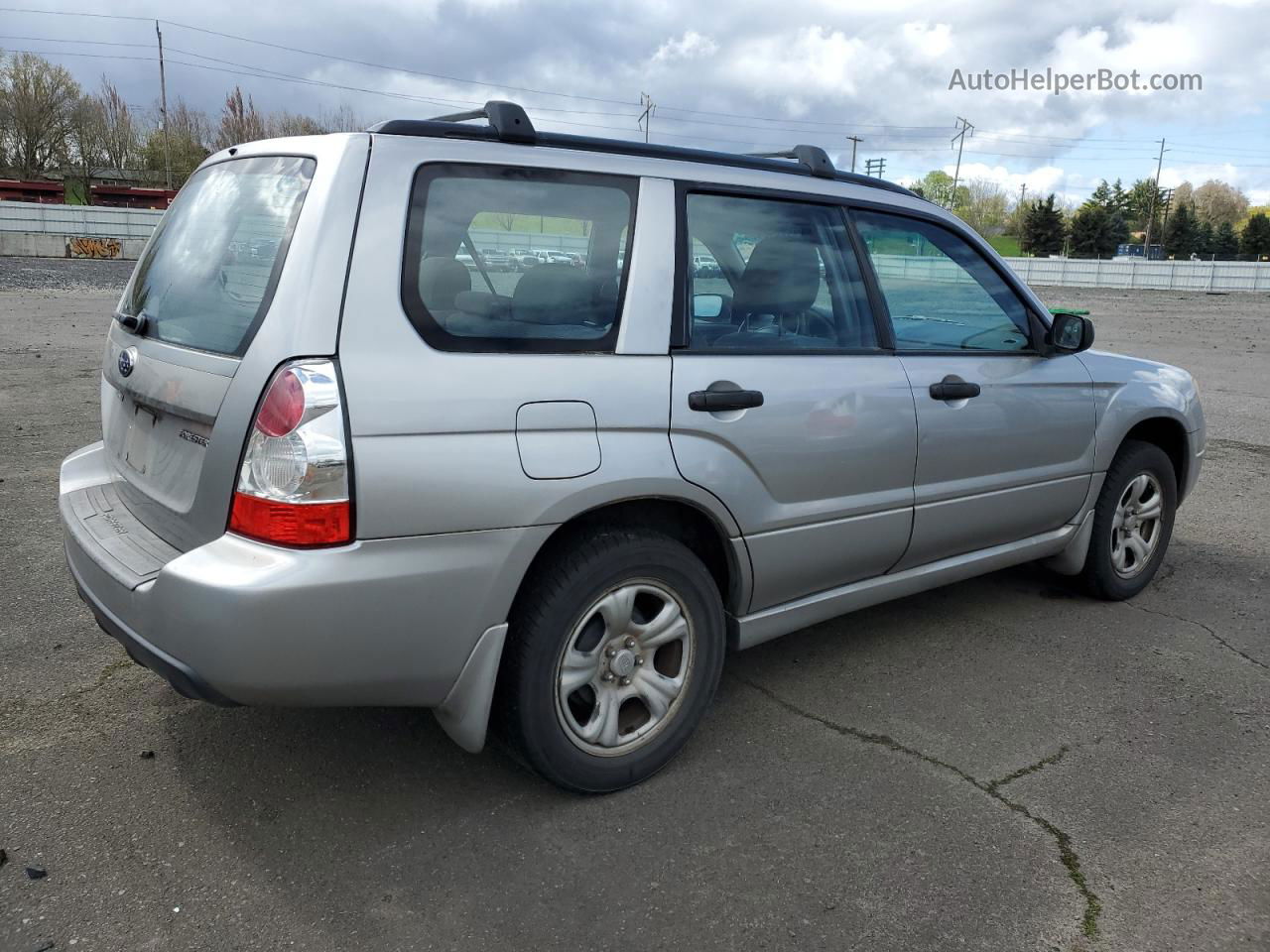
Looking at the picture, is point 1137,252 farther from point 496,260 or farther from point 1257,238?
point 496,260

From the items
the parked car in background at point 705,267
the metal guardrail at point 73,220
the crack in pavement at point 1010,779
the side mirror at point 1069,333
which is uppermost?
the metal guardrail at point 73,220

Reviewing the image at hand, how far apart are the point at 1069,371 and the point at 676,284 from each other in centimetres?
208

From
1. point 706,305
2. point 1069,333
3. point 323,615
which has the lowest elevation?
point 323,615

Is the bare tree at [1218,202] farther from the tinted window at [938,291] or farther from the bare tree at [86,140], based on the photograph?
the tinted window at [938,291]

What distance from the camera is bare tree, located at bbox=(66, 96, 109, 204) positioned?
61.9m

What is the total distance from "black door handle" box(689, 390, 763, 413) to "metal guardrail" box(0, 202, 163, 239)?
41.4 meters

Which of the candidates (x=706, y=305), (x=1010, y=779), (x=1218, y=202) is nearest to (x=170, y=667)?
(x=706, y=305)

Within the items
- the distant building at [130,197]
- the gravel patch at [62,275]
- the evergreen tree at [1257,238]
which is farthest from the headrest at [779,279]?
the evergreen tree at [1257,238]

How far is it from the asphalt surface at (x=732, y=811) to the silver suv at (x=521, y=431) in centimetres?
33

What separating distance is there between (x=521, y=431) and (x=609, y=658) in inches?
29.5

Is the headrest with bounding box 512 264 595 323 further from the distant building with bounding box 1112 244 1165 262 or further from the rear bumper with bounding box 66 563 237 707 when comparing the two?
the distant building with bounding box 1112 244 1165 262

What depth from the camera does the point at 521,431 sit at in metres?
2.56

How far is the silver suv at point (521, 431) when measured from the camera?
237 cm

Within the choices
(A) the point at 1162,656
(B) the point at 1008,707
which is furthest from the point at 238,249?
(A) the point at 1162,656
